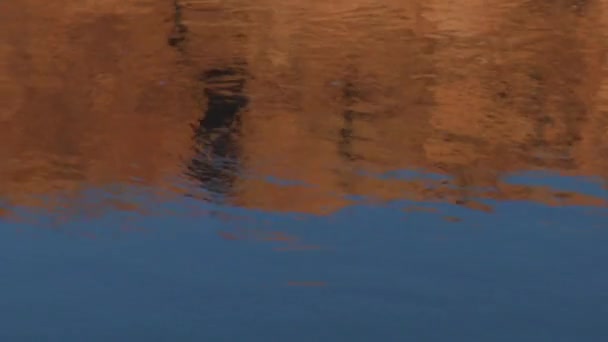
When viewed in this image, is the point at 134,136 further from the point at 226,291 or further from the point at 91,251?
the point at 226,291

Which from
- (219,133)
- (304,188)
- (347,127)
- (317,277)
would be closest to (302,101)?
(347,127)

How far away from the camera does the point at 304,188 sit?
991 cm

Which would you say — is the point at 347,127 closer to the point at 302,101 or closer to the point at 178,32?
the point at 302,101

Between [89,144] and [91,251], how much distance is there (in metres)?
3.14

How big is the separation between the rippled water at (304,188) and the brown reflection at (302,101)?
41mm

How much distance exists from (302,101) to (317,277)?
18.1 feet

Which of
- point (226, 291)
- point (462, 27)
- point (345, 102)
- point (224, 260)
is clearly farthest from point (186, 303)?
point (462, 27)

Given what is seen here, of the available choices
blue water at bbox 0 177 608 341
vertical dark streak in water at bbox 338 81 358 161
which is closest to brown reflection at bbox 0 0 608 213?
vertical dark streak in water at bbox 338 81 358 161

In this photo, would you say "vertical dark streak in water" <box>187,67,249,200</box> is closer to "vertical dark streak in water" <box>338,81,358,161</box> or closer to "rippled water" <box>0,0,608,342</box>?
"rippled water" <box>0,0,608,342</box>

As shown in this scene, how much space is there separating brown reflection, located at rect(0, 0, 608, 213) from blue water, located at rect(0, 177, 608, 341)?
561mm

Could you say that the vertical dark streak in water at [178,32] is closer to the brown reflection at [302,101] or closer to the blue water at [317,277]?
the brown reflection at [302,101]

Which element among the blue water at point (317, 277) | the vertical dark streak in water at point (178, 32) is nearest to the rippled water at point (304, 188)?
the blue water at point (317, 277)

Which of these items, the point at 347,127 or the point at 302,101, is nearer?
the point at 347,127

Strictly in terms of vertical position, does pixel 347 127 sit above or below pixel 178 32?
below
